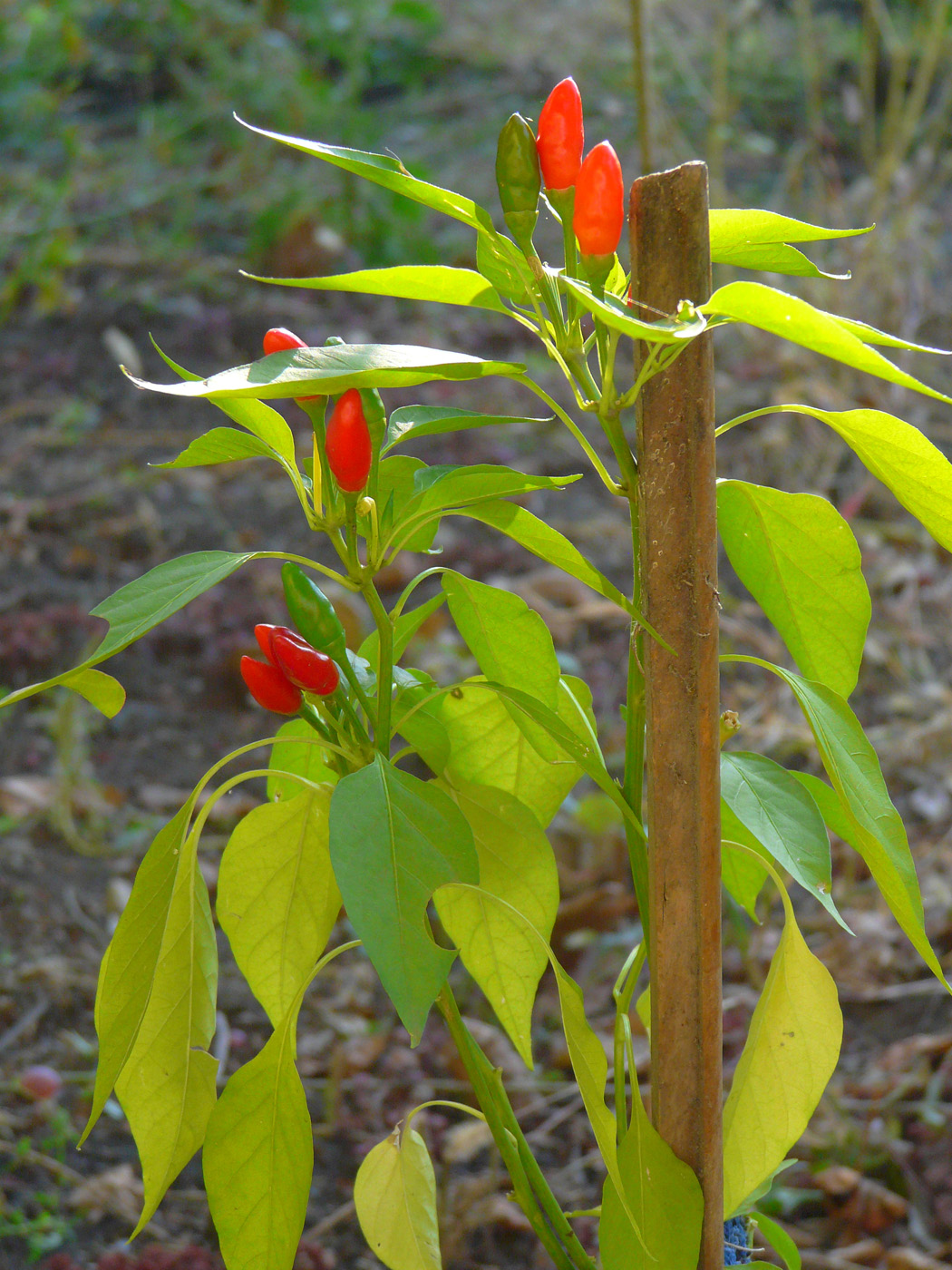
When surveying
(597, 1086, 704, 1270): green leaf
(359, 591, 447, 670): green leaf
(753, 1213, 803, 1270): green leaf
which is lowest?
(753, 1213, 803, 1270): green leaf

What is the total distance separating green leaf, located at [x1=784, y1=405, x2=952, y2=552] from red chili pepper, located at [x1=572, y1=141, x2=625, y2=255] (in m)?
0.14

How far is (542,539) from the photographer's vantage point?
633mm

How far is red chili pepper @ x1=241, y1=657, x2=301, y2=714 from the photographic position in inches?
26.2

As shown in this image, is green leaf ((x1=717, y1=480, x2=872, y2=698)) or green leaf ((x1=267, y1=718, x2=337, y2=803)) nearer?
green leaf ((x1=717, y1=480, x2=872, y2=698))

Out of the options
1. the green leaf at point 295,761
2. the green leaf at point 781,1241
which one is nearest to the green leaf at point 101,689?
the green leaf at point 295,761

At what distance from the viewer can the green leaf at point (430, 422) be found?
2.04ft

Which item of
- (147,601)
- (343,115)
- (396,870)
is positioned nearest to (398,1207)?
(396,870)

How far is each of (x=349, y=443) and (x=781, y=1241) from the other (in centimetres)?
70

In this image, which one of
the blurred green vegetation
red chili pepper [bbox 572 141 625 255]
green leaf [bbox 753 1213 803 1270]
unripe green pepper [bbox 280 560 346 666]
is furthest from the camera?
the blurred green vegetation

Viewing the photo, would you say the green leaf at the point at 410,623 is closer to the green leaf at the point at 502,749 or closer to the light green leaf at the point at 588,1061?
the green leaf at the point at 502,749

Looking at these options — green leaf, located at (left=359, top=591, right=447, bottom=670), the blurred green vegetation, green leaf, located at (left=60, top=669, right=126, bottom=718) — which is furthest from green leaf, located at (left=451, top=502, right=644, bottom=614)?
the blurred green vegetation

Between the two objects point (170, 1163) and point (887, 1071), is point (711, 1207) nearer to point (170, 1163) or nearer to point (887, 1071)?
point (170, 1163)

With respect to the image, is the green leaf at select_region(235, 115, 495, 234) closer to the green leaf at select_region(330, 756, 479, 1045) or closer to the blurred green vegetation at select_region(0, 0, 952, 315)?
the green leaf at select_region(330, 756, 479, 1045)

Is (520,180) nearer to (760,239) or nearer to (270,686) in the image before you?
(760,239)
